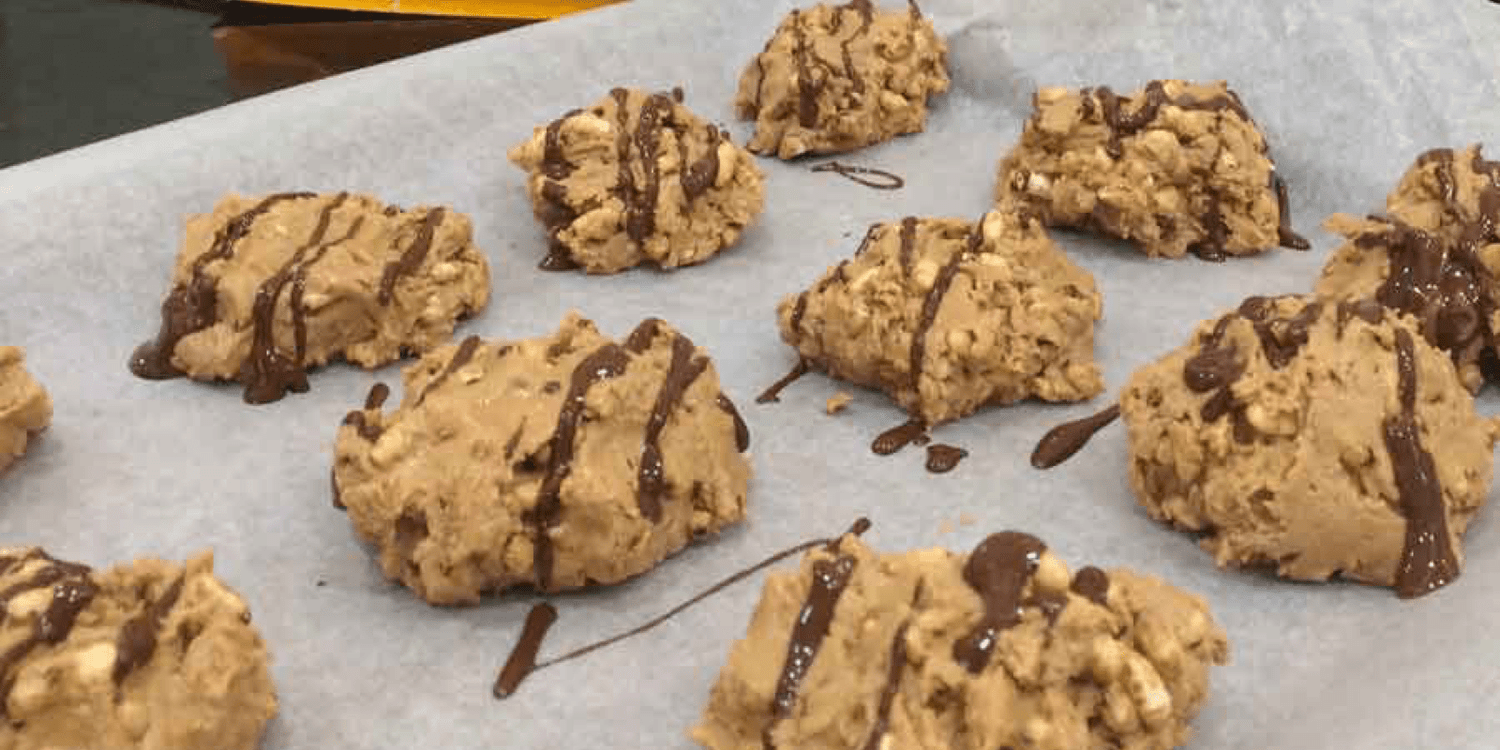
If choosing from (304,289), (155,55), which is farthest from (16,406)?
(155,55)

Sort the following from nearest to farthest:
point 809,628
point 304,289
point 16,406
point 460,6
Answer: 1. point 809,628
2. point 16,406
3. point 304,289
4. point 460,6

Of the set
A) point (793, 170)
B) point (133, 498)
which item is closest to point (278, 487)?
point (133, 498)

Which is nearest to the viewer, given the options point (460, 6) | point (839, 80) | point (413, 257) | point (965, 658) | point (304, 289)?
point (965, 658)

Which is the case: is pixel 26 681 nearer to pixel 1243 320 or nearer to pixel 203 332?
pixel 203 332

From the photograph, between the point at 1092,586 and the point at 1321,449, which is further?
the point at 1321,449

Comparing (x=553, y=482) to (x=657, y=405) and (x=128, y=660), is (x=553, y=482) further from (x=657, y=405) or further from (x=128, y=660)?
(x=128, y=660)

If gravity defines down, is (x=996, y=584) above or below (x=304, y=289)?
above

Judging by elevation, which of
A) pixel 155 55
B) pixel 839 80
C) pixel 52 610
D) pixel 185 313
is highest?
pixel 839 80
